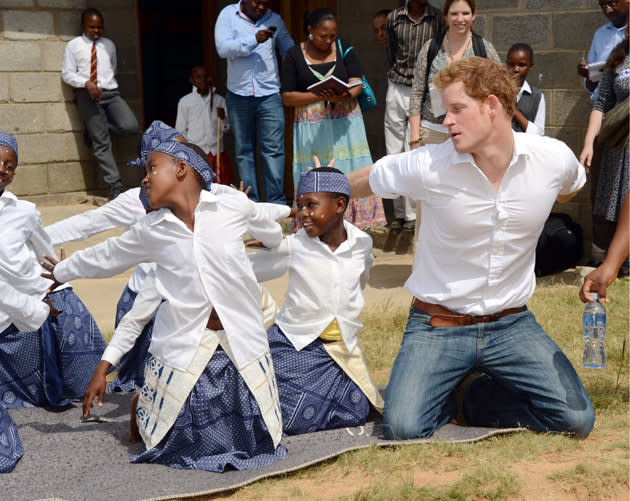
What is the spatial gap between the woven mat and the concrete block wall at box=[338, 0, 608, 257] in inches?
169

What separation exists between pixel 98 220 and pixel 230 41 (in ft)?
12.3

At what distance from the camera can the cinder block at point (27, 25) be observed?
9.52 m

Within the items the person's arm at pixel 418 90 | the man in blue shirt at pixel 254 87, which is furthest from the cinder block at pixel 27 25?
the person's arm at pixel 418 90

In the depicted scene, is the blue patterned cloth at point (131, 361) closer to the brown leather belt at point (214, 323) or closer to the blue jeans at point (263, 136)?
the brown leather belt at point (214, 323)

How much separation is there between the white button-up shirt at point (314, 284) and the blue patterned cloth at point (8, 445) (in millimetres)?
1255

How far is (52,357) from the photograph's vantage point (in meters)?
4.83

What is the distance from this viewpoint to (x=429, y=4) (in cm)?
799

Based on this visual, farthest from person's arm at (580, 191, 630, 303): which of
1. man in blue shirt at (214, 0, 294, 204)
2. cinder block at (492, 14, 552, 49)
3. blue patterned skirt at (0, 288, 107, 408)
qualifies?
man in blue shirt at (214, 0, 294, 204)

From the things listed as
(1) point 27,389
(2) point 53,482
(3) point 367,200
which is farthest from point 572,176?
(3) point 367,200

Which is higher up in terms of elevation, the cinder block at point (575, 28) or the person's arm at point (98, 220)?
the cinder block at point (575, 28)

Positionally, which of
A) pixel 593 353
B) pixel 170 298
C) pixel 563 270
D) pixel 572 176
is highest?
pixel 572 176

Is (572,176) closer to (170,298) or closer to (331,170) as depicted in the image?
(331,170)

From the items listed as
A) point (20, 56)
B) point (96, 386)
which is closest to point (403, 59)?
point (20, 56)

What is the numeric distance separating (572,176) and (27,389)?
286 cm
